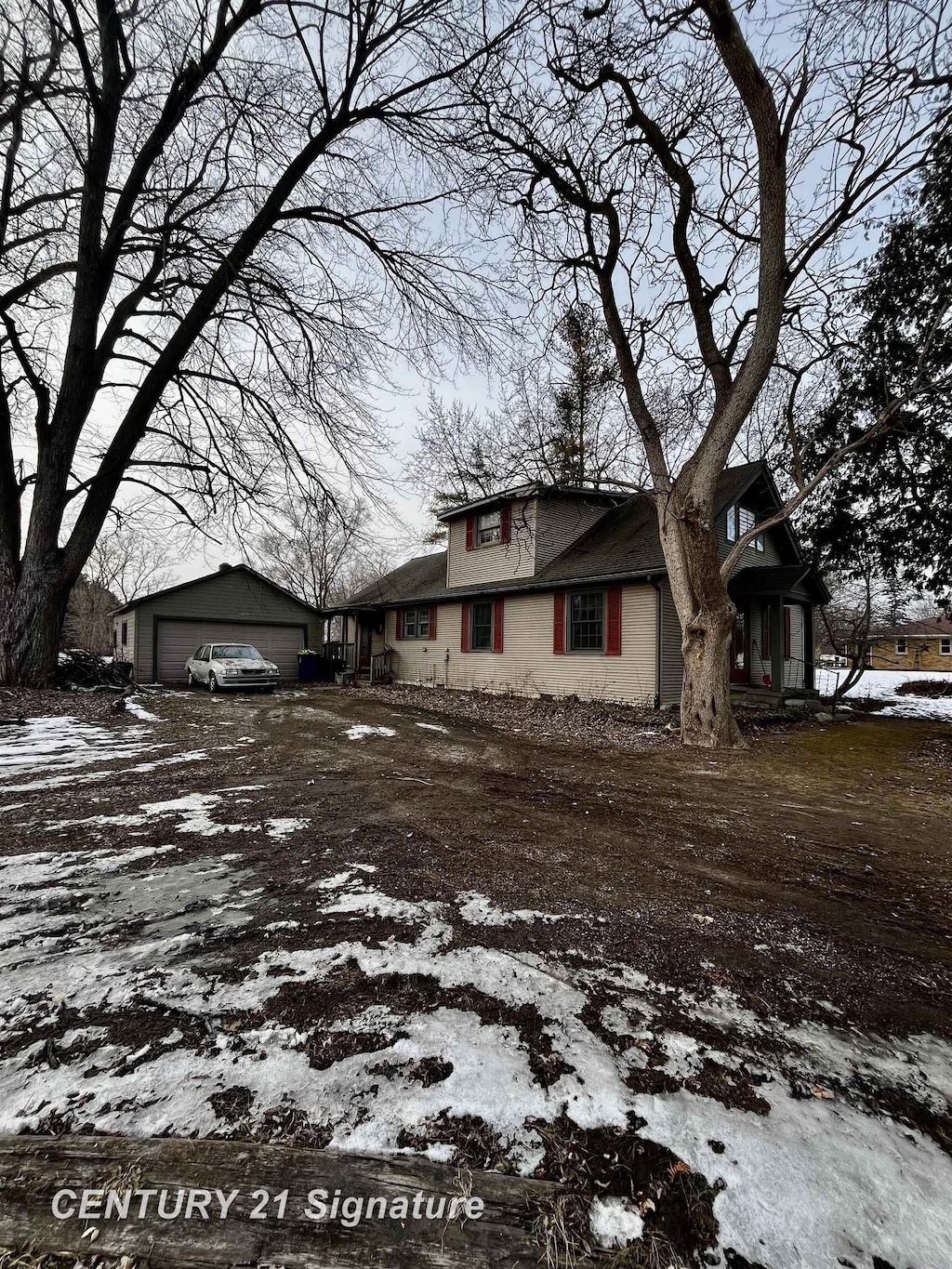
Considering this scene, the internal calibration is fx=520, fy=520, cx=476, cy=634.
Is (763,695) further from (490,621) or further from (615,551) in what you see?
(490,621)

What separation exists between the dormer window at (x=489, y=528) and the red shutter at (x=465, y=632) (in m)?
2.01

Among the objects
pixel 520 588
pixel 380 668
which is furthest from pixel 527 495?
pixel 380 668

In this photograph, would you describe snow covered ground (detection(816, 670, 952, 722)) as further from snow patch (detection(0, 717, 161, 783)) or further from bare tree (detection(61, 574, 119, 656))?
bare tree (detection(61, 574, 119, 656))

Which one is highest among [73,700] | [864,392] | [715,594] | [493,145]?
[493,145]

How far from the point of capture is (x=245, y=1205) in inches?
46.6

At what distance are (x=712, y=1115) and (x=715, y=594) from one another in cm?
747

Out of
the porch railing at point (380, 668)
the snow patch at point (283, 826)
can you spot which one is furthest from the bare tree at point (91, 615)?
the snow patch at point (283, 826)

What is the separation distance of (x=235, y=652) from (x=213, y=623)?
3.10 m

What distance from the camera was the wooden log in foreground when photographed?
110 cm

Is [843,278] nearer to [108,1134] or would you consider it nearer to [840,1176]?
[840,1176]

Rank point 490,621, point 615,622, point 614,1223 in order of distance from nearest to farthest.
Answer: point 614,1223 < point 615,622 < point 490,621

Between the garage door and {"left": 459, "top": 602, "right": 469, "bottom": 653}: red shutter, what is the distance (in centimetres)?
714

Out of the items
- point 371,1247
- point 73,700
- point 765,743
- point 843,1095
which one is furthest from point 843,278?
point 73,700

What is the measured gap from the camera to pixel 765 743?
27.8 ft
